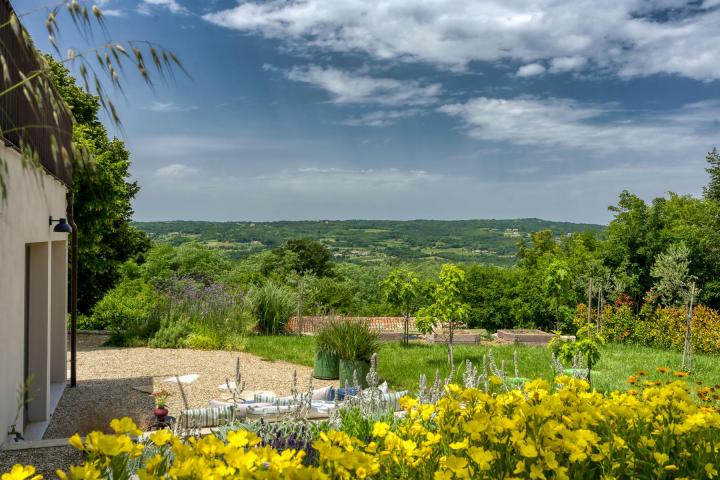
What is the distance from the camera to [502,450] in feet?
6.89

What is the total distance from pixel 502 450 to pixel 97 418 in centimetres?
445

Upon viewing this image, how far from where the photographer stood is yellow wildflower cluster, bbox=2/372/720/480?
1589 mm

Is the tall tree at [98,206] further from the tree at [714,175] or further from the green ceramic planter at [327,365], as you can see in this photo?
the tree at [714,175]

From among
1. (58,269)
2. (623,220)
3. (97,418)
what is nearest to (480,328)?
(623,220)

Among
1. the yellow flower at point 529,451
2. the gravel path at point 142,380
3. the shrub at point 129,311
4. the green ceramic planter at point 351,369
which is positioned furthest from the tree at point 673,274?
the yellow flower at point 529,451

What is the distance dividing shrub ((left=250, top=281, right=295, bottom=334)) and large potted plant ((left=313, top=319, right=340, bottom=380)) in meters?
5.82

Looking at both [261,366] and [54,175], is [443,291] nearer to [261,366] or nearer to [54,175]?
[261,366]

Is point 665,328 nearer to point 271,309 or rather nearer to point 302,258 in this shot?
point 271,309

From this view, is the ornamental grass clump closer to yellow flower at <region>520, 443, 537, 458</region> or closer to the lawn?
the lawn

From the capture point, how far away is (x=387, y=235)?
233ft

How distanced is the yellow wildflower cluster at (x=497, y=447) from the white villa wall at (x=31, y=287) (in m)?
2.68

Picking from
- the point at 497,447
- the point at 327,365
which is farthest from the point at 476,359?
the point at 497,447

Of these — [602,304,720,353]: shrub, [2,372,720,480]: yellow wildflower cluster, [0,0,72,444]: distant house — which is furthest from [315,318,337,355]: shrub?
[602,304,720,353]: shrub

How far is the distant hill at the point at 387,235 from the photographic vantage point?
166 feet
